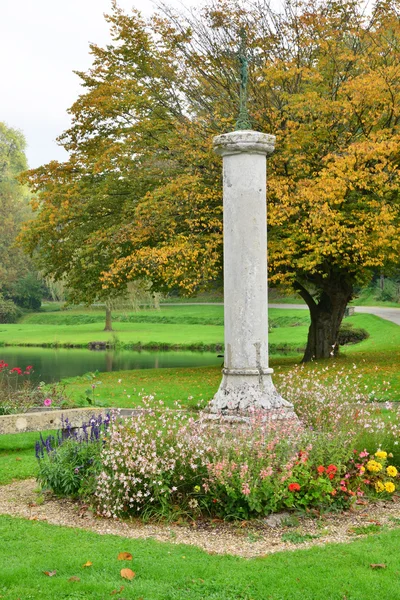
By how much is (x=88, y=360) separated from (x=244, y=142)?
1115 inches

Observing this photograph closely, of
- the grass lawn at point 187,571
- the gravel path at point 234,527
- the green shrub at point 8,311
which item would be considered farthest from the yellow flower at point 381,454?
the green shrub at point 8,311

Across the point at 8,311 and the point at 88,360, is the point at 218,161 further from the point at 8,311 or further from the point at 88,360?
the point at 8,311

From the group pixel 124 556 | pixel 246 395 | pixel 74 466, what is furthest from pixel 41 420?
pixel 124 556

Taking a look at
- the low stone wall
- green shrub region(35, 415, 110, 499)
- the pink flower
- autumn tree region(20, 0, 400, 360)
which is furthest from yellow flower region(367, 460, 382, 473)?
autumn tree region(20, 0, 400, 360)

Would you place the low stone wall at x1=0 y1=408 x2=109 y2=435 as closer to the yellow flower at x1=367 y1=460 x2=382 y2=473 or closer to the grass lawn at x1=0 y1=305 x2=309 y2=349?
the yellow flower at x1=367 y1=460 x2=382 y2=473

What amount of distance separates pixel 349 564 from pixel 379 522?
4.32 feet

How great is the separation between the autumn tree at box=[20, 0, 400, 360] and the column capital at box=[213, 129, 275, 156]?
25.7ft

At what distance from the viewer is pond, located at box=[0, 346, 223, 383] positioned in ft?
101

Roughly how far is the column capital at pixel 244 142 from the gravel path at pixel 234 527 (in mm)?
4356

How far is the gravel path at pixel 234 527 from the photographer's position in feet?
19.1

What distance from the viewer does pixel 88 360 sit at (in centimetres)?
3578

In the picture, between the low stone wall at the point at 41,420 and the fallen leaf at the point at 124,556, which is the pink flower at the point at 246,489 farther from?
the low stone wall at the point at 41,420

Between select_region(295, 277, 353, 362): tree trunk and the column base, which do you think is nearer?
the column base

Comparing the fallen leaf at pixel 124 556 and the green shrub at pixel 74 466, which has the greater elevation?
the green shrub at pixel 74 466
